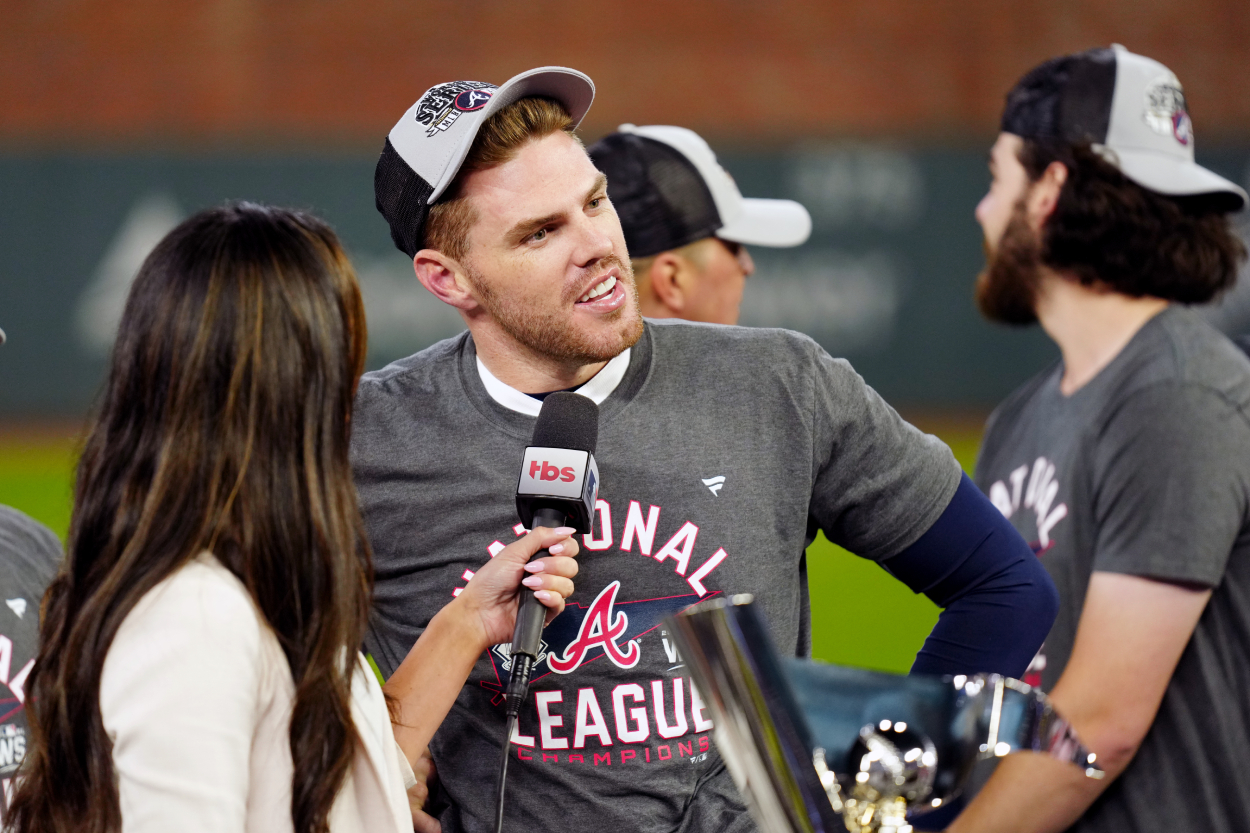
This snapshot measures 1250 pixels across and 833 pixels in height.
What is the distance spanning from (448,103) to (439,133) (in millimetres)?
50

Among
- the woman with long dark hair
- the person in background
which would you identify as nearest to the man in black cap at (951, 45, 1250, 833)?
Result: the woman with long dark hair

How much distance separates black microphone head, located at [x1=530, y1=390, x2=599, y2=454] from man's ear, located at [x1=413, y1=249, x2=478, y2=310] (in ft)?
0.85

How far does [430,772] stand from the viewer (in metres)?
1.65

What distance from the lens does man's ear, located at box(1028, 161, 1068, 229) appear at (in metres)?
2.39

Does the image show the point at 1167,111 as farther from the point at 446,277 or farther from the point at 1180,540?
the point at 446,277

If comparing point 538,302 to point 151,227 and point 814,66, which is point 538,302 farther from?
point 814,66

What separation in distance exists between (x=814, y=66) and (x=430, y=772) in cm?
828

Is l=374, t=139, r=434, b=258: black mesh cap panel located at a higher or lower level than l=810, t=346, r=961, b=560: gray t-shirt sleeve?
higher

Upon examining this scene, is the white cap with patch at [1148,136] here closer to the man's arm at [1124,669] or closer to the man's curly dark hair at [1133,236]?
the man's curly dark hair at [1133,236]

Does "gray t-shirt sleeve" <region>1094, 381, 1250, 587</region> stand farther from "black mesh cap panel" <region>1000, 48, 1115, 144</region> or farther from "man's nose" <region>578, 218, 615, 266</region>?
"man's nose" <region>578, 218, 615, 266</region>

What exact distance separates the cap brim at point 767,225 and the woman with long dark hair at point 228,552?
5.21ft

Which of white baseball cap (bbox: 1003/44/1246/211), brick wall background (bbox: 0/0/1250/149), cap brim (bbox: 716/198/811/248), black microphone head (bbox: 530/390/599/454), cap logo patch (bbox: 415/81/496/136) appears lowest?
brick wall background (bbox: 0/0/1250/149)

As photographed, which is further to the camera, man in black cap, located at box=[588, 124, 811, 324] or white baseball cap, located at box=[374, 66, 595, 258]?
man in black cap, located at box=[588, 124, 811, 324]

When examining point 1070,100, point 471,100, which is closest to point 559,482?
point 471,100
